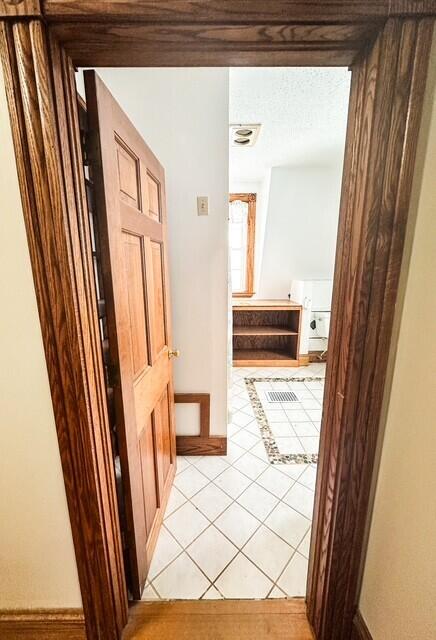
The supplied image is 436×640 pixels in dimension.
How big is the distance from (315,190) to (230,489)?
357 centimetres

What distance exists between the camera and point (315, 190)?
136 inches

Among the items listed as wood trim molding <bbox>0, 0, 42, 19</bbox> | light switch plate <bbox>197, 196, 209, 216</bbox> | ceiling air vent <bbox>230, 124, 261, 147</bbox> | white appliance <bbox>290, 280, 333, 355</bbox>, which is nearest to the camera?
wood trim molding <bbox>0, 0, 42, 19</bbox>

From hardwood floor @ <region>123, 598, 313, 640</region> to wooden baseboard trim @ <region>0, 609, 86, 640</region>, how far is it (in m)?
0.20

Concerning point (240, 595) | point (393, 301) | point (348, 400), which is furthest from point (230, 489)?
point (393, 301)

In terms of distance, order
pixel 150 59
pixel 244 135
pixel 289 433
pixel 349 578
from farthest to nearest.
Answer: pixel 244 135
pixel 289 433
pixel 349 578
pixel 150 59

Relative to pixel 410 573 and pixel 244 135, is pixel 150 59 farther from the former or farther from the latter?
pixel 244 135

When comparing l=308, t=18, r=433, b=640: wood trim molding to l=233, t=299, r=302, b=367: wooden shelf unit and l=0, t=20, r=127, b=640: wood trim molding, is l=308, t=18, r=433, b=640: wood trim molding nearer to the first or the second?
l=0, t=20, r=127, b=640: wood trim molding

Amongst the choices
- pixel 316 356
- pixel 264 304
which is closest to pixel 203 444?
pixel 264 304

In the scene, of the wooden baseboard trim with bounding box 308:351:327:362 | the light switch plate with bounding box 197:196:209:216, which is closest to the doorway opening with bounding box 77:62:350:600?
the light switch plate with bounding box 197:196:209:216

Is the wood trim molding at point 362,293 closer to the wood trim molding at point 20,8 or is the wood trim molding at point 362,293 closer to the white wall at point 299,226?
the wood trim molding at point 20,8

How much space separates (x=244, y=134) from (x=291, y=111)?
51 centimetres

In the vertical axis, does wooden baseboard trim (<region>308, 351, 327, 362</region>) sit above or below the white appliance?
below

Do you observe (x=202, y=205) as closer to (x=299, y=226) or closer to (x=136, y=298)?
(x=136, y=298)

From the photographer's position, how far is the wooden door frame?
576 millimetres
